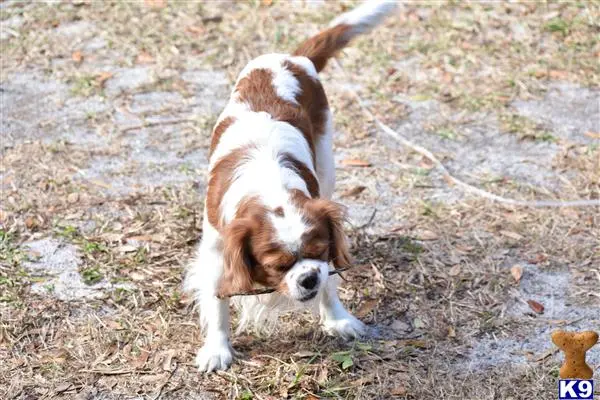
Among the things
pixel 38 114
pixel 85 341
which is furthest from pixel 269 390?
pixel 38 114

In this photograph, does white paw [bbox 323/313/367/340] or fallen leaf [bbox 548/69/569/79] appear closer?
white paw [bbox 323/313/367/340]

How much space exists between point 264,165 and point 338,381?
1.06m

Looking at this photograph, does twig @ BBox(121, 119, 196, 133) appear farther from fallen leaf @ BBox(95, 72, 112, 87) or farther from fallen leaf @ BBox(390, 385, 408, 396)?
fallen leaf @ BBox(390, 385, 408, 396)

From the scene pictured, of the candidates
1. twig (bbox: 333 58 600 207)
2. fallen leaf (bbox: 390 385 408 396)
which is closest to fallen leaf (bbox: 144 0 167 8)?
twig (bbox: 333 58 600 207)

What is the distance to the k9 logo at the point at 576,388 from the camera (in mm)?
3391

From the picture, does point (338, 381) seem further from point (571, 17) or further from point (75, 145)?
point (571, 17)

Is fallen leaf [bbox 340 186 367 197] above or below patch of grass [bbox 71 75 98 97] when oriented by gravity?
below

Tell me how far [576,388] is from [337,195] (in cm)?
247

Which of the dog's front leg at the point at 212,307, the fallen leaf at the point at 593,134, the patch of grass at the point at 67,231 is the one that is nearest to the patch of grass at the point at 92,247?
the patch of grass at the point at 67,231

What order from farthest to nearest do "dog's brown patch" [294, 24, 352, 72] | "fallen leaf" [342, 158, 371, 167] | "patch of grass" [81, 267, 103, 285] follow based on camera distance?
"fallen leaf" [342, 158, 371, 167]
"dog's brown patch" [294, 24, 352, 72]
"patch of grass" [81, 267, 103, 285]

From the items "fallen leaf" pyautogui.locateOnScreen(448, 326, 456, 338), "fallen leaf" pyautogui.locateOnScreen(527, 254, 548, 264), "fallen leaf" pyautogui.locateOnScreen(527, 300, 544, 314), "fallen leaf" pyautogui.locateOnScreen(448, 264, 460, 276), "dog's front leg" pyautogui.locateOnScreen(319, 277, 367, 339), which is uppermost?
"dog's front leg" pyautogui.locateOnScreen(319, 277, 367, 339)

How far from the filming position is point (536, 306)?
4641 millimetres

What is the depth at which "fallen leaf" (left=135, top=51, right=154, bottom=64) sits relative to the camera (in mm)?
7210

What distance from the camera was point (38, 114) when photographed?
6477mm
